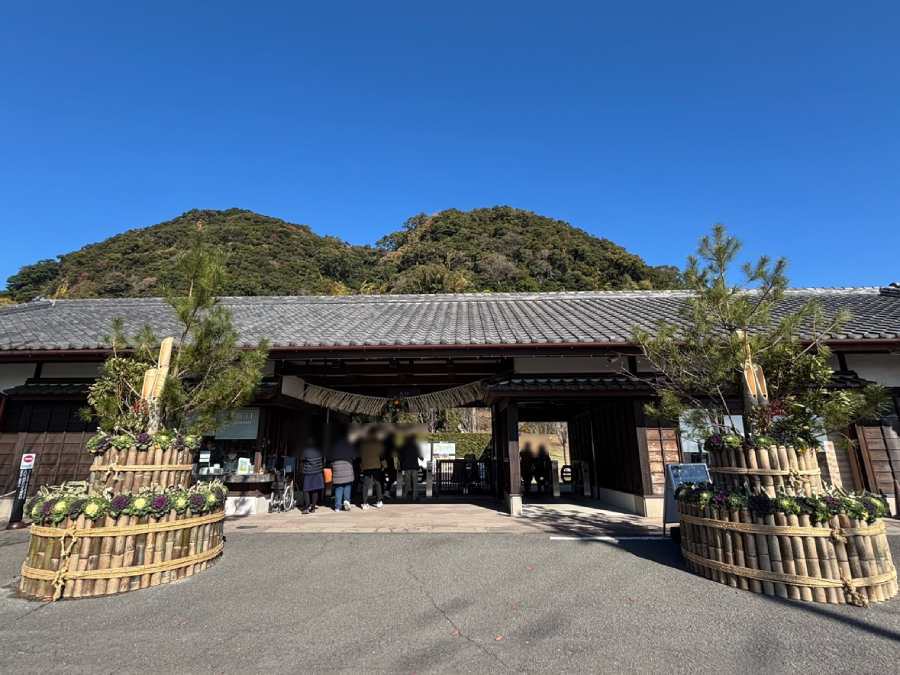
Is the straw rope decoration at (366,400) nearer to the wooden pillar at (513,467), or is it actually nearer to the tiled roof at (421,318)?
the wooden pillar at (513,467)

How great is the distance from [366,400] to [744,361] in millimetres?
6584

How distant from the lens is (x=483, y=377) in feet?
29.5

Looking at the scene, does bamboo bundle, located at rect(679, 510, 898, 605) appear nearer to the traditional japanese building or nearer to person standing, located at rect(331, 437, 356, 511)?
the traditional japanese building

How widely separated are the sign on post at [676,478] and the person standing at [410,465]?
539 cm

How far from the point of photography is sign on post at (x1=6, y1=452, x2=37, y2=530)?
260 inches

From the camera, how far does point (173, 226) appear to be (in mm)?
57969

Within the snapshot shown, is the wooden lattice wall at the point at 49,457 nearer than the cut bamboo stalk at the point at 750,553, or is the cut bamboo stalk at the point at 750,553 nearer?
the cut bamboo stalk at the point at 750,553

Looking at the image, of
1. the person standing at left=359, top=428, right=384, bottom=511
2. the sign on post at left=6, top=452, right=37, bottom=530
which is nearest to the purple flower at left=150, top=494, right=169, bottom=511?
the sign on post at left=6, top=452, right=37, bottom=530

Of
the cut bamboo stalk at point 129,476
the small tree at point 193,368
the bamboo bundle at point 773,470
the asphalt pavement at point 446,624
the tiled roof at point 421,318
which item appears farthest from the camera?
the tiled roof at point 421,318

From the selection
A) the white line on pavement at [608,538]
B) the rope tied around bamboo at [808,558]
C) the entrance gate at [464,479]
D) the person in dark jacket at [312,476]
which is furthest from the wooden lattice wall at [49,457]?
the rope tied around bamboo at [808,558]

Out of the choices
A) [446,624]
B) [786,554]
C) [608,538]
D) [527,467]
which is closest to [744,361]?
[786,554]

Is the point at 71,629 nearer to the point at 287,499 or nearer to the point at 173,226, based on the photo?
the point at 287,499

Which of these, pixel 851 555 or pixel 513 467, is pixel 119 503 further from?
pixel 851 555

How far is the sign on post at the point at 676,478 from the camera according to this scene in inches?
234
